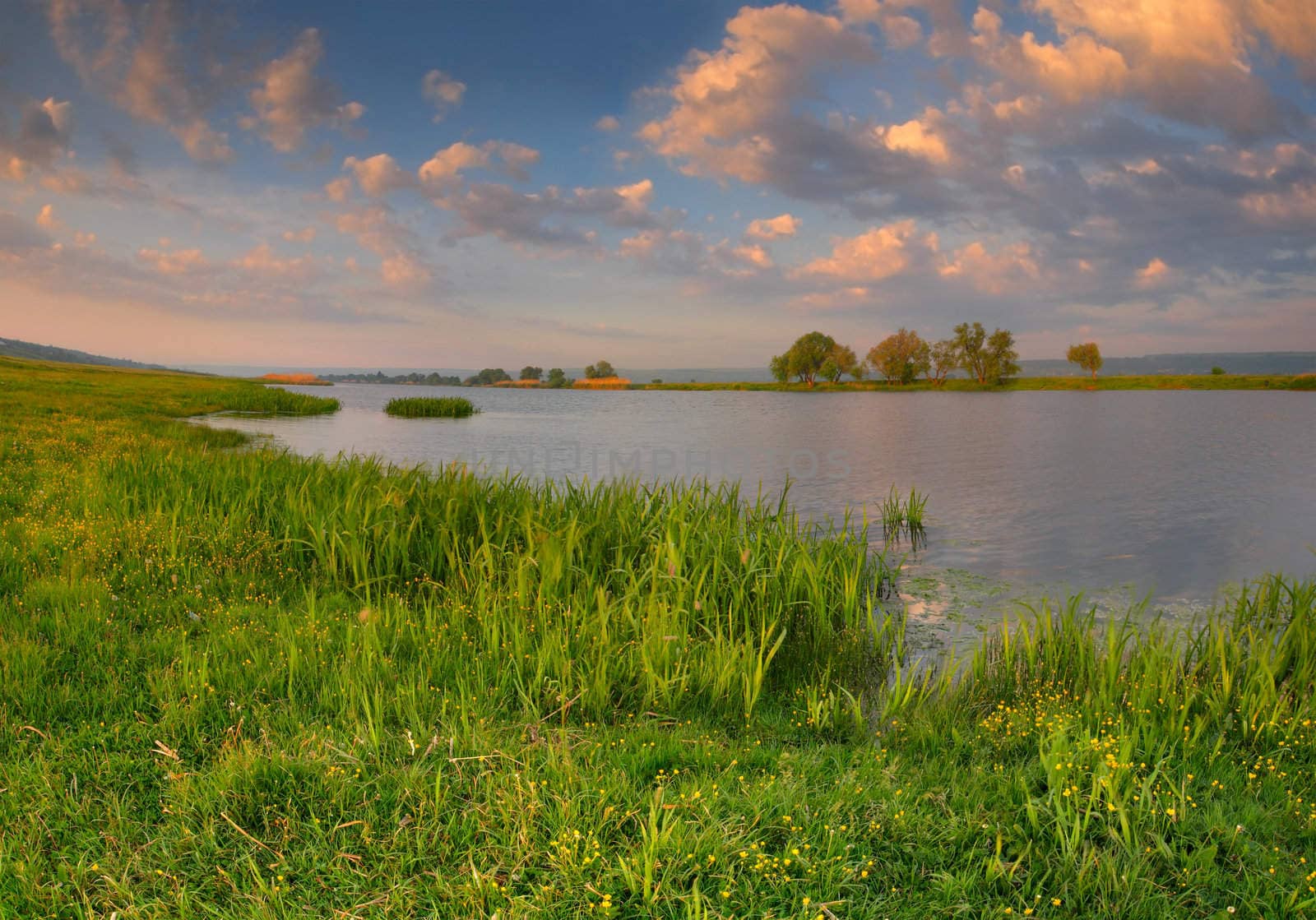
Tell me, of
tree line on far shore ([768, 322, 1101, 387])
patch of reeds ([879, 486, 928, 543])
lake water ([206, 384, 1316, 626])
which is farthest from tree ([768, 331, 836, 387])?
patch of reeds ([879, 486, 928, 543])

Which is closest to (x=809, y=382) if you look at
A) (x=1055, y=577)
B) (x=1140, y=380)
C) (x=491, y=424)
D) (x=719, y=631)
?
(x=1140, y=380)

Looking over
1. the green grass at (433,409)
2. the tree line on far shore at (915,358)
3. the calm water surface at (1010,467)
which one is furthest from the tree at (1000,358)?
the green grass at (433,409)

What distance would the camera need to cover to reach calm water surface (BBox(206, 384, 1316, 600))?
40.4 ft

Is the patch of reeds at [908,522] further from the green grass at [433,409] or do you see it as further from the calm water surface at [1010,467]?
the green grass at [433,409]

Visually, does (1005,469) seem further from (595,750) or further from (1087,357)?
(1087,357)

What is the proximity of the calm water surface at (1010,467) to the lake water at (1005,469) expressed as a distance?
0.24 feet

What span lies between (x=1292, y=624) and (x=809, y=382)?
9447 cm

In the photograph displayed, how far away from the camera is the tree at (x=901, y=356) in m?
89.7

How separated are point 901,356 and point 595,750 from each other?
93353 mm

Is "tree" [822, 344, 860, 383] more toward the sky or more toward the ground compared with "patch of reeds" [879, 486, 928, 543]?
more toward the sky

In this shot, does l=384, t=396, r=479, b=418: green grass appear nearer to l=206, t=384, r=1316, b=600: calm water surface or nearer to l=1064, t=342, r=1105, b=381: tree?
l=206, t=384, r=1316, b=600: calm water surface

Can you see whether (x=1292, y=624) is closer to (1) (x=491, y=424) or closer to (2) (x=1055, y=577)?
(2) (x=1055, y=577)

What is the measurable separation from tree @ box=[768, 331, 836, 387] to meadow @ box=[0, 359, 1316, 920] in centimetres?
8694

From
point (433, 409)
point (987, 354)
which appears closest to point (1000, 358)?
point (987, 354)
